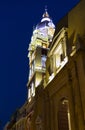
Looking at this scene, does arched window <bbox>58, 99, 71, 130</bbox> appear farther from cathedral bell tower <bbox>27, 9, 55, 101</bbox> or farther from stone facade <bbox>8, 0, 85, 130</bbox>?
cathedral bell tower <bbox>27, 9, 55, 101</bbox>

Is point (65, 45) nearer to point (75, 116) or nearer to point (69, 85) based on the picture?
point (69, 85)

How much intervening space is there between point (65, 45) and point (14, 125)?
19.7 m

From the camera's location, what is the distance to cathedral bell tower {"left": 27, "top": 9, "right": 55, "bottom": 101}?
113 ft

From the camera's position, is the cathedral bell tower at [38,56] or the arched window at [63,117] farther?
the cathedral bell tower at [38,56]

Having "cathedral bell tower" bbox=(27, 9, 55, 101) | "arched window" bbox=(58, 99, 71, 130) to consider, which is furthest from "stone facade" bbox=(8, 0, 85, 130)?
"cathedral bell tower" bbox=(27, 9, 55, 101)

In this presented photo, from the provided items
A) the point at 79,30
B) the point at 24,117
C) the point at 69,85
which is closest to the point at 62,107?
the point at 69,85

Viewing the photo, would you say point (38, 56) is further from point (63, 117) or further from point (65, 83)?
point (65, 83)

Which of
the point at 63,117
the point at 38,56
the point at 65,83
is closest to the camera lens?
the point at 65,83

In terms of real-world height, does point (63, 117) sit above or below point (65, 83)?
below

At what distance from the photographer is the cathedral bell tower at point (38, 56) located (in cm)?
3450

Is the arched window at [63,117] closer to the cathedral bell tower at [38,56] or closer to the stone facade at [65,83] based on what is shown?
the stone facade at [65,83]

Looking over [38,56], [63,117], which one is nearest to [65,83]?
[63,117]

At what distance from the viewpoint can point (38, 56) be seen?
37000mm

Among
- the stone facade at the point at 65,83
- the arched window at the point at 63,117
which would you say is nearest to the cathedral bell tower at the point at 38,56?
the stone facade at the point at 65,83
